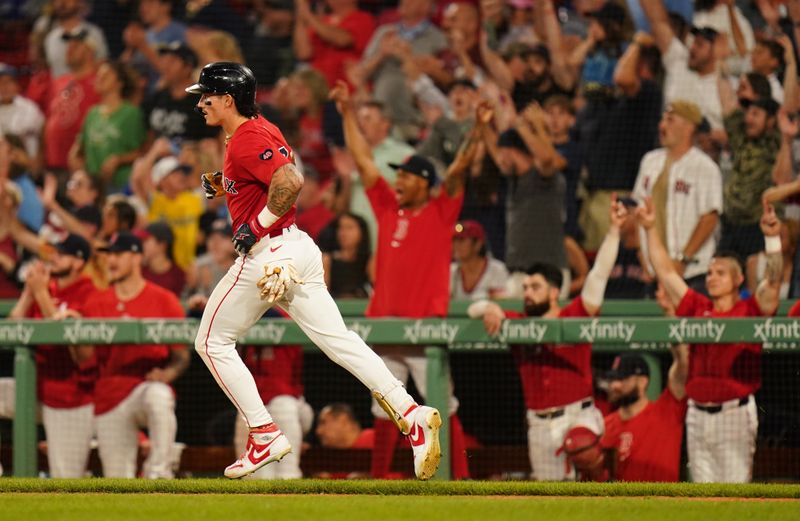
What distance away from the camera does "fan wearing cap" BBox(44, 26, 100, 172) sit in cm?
1209

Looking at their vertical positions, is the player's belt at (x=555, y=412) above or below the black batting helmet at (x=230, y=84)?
below

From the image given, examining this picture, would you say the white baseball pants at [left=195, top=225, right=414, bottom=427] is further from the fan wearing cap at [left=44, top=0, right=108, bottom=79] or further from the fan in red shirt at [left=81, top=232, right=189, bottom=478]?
the fan wearing cap at [left=44, top=0, right=108, bottom=79]

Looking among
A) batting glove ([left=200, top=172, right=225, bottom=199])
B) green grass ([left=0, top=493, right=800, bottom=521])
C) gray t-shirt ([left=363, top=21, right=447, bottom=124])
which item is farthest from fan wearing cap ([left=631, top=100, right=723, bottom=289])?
batting glove ([left=200, top=172, right=225, bottom=199])

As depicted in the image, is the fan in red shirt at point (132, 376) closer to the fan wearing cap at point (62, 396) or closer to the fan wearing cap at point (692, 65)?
the fan wearing cap at point (62, 396)

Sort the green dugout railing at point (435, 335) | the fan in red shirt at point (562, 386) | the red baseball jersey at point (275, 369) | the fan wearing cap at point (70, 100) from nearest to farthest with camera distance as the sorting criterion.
→ the green dugout railing at point (435, 335) < the fan in red shirt at point (562, 386) < the red baseball jersey at point (275, 369) < the fan wearing cap at point (70, 100)

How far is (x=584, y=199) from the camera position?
9664 mm

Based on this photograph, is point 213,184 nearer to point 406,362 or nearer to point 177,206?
point 406,362

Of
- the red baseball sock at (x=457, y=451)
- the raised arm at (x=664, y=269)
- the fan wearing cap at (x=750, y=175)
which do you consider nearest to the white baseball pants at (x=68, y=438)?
the red baseball sock at (x=457, y=451)

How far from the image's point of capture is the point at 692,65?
982cm

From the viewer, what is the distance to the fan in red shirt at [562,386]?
784 centimetres

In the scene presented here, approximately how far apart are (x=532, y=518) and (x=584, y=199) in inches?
179

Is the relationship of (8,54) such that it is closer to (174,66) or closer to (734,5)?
(174,66)

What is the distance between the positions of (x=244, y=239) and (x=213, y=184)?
24.0 inches

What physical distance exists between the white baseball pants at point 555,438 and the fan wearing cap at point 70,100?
19.5 ft
